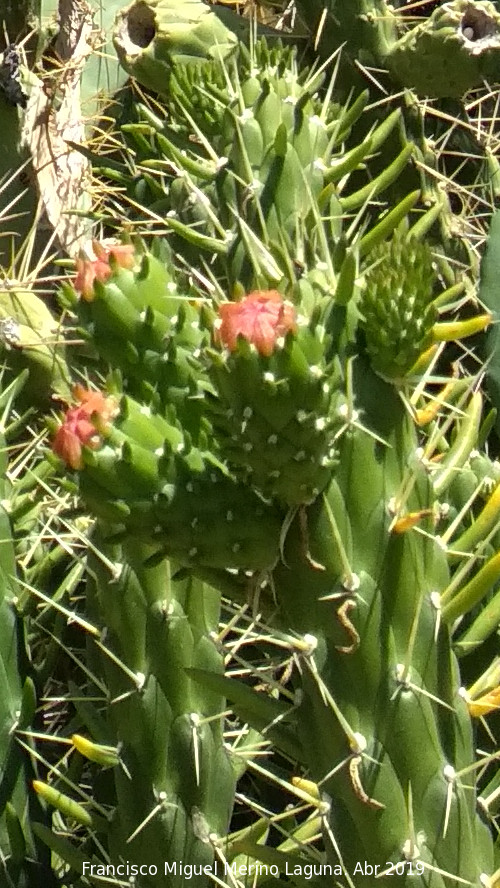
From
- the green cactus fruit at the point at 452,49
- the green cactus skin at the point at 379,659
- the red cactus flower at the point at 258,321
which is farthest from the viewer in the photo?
the green cactus fruit at the point at 452,49

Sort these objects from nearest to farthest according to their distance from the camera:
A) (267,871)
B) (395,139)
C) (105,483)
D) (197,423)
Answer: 1. (105,483)
2. (197,423)
3. (267,871)
4. (395,139)

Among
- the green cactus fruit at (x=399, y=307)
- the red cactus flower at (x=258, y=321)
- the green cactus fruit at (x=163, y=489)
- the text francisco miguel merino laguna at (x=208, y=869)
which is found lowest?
the text francisco miguel merino laguna at (x=208, y=869)

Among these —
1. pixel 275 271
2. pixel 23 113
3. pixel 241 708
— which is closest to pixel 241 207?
pixel 275 271

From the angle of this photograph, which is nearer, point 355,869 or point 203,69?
point 355,869

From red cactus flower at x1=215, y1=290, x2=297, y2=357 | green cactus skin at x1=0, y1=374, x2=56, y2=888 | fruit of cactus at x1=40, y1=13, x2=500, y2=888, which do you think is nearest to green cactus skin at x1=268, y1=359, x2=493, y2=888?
fruit of cactus at x1=40, y1=13, x2=500, y2=888

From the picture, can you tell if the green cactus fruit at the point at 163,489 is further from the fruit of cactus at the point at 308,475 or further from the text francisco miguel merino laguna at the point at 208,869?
the text francisco miguel merino laguna at the point at 208,869

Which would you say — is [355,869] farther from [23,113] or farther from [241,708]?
[23,113]

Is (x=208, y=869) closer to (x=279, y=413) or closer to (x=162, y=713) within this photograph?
(x=162, y=713)

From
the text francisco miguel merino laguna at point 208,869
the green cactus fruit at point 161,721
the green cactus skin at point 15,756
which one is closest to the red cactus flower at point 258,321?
the green cactus fruit at point 161,721
